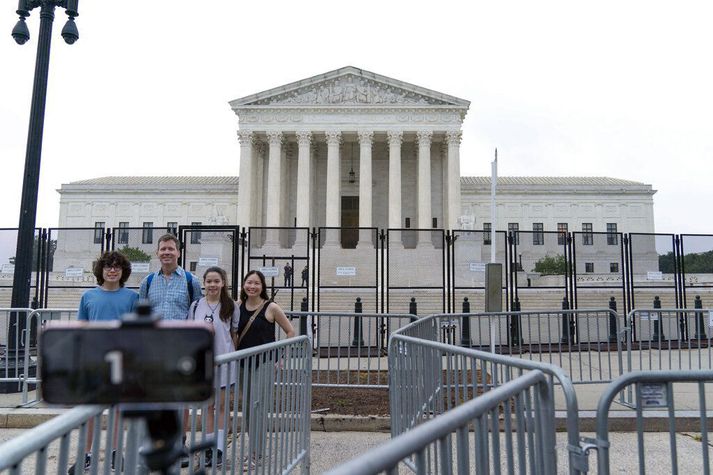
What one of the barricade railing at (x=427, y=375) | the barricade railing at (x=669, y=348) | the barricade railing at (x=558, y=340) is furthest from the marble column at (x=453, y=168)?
the barricade railing at (x=427, y=375)

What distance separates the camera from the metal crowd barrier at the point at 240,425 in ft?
6.07

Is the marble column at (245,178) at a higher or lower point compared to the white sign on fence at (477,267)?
higher

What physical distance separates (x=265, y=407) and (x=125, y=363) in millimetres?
3263

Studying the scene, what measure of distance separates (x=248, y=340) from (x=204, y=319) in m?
0.55

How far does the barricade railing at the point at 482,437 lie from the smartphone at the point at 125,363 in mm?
488

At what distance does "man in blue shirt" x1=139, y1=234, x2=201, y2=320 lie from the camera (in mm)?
5176

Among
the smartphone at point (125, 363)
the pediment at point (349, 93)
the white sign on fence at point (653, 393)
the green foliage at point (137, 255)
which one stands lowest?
the white sign on fence at point (653, 393)

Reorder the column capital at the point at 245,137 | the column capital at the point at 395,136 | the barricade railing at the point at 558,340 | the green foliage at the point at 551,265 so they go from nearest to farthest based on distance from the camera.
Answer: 1. the barricade railing at the point at 558,340
2. the green foliage at the point at 551,265
3. the column capital at the point at 245,137
4. the column capital at the point at 395,136

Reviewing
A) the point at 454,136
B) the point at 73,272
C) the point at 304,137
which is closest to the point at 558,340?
the point at 73,272

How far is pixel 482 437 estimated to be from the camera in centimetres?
228

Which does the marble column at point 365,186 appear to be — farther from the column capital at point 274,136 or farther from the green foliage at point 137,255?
the green foliage at point 137,255

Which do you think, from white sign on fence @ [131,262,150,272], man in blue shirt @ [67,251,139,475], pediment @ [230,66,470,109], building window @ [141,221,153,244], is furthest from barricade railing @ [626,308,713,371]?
pediment @ [230,66,470,109]

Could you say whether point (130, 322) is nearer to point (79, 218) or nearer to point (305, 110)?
point (305, 110)

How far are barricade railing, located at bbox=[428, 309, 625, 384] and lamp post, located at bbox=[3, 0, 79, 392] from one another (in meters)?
6.25
